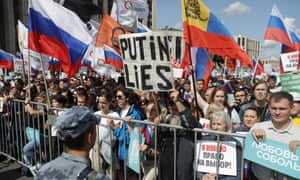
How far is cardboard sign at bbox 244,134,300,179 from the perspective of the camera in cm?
193

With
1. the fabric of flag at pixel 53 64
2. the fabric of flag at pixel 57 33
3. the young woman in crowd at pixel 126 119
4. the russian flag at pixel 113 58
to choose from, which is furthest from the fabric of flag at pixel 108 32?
the young woman in crowd at pixel 126 119

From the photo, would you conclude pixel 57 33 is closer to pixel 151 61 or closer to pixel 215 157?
pixel 151 61

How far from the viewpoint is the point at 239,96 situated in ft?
18.6

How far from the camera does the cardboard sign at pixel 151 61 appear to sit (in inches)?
114

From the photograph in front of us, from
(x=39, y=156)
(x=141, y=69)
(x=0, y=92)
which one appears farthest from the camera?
(x=0, y=92)

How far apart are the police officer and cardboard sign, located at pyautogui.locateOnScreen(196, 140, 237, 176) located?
1.24 metres

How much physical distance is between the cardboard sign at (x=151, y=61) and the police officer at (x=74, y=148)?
1292mm

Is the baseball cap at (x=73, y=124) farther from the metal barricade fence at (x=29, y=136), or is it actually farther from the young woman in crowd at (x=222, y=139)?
the metal barricade fence at (x=29, y=136)

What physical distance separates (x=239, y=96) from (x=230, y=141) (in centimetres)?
347

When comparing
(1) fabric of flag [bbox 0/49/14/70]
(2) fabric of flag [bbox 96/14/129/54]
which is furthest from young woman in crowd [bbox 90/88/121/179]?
(1) fabric of flag [bbox 0/49/14/70]

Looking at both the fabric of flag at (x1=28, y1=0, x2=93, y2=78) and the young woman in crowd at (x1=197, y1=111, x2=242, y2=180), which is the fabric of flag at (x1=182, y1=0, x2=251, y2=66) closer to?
the young woman in crowd at (x1=197, y1=111, x2=242, y2=180)

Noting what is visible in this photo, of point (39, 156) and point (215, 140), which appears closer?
point (215, 140)

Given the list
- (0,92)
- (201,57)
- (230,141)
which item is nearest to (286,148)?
(230,141)

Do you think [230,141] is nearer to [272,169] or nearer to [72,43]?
[272,169]
